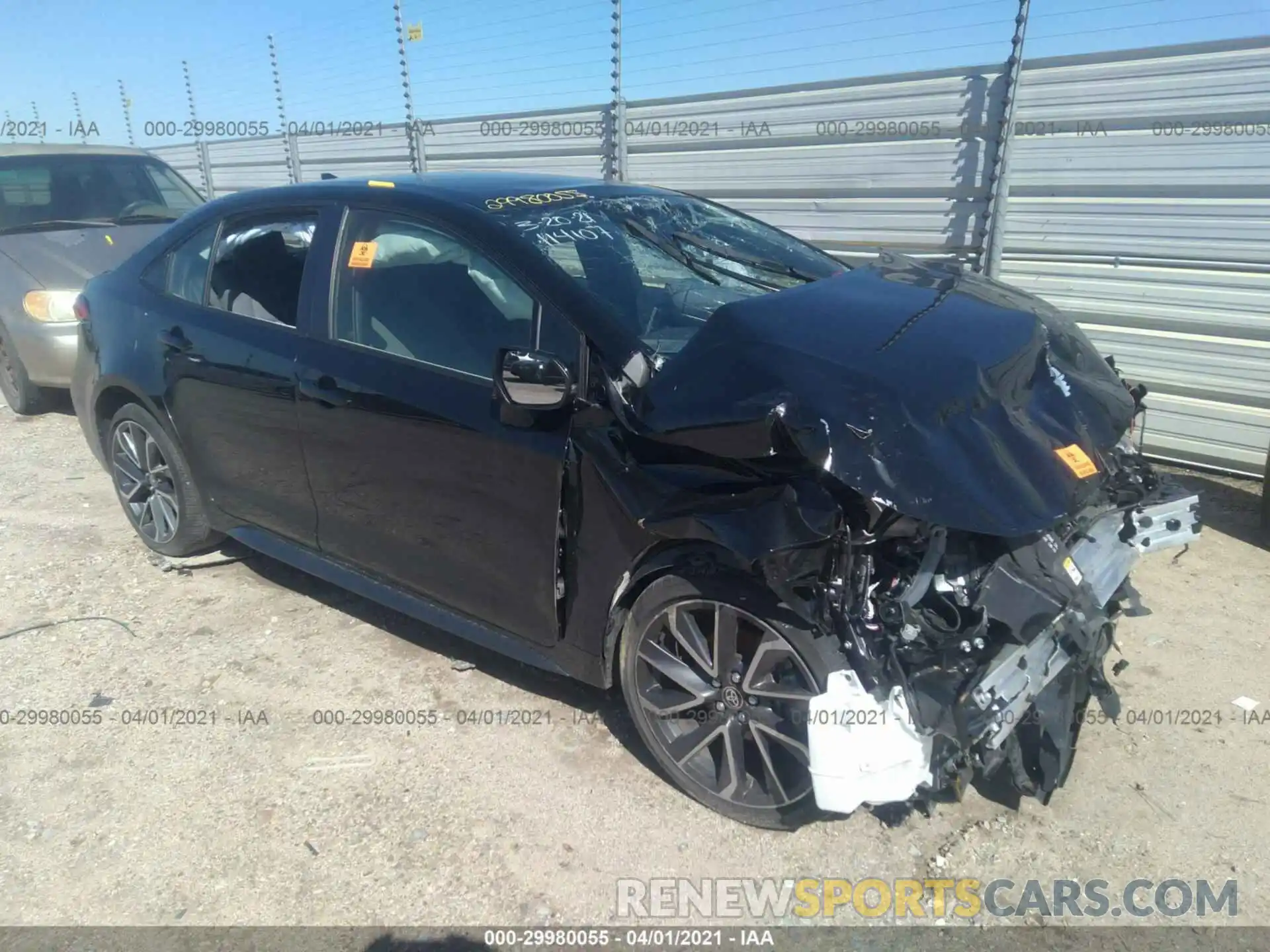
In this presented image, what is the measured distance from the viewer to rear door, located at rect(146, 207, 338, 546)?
3412 millimetres

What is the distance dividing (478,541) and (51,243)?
5504 mm

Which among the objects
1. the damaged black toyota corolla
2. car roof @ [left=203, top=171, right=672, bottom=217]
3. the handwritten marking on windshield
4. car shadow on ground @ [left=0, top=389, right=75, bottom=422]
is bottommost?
car shadow on ground @ [left=0, top=389, right=75, bottom=422]

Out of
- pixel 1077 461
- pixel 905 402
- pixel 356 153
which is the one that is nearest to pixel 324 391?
pixel 905 402

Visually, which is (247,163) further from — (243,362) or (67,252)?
(243,362)

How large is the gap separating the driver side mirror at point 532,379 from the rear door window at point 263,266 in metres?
1.24

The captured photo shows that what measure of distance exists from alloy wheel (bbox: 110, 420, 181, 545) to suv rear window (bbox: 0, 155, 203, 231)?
355 cm

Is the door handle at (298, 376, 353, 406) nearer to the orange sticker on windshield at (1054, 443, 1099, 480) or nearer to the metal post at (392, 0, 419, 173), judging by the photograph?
the orange sticker on windshield at (1054, 443, 1099, 480)

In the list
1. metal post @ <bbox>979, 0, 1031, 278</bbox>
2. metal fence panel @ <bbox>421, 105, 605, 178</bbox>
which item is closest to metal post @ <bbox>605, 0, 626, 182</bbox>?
metal fence panel @ <bbox>421, 105, 605, 178</bbox>

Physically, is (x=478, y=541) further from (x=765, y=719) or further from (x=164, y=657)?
(x=164, y=657)

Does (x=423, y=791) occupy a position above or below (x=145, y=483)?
below

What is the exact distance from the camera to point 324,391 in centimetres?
321

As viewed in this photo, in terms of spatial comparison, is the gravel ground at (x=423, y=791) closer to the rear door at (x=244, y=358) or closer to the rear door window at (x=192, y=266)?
the rear door at (x=244, y=358)

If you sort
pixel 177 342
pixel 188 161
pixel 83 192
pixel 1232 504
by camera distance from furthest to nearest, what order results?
pixel 188 161
pixel 83 192
pixel 1232 504
pixel 177 342

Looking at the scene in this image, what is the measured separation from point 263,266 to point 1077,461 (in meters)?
3.09
